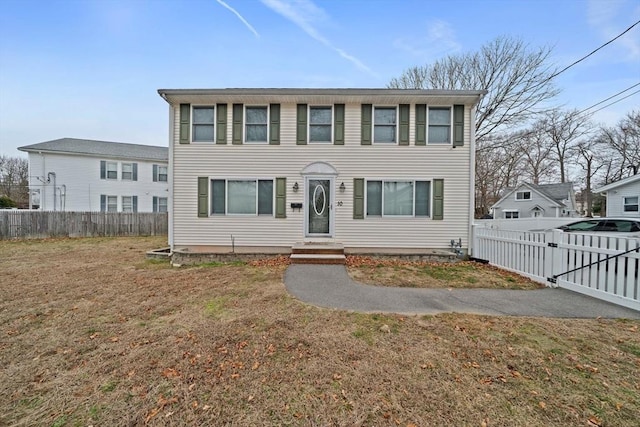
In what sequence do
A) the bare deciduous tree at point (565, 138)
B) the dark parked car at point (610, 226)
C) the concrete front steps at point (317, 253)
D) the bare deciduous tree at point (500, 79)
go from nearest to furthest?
the concrete front steps at point (317, 253)
the dark parked car at point (610, 226)
the bare deciduous tree at point (500, 79)
the bare deciduous tree at point (565, 138)

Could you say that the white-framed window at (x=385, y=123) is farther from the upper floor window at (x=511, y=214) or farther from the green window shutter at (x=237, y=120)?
the upper floor window at (x=511, y=214)

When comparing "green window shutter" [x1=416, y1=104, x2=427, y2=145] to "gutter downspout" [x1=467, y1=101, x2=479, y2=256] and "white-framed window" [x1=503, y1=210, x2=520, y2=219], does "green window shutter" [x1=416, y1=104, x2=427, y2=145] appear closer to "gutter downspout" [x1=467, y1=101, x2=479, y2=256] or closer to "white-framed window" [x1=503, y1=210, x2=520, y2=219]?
"gutter downspout" [x1=467, y1=101, x2=479, y2=256]

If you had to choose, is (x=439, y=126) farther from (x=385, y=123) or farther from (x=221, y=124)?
(x=221, y=124)

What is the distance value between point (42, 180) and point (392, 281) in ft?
79.8

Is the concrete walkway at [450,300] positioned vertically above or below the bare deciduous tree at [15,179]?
below

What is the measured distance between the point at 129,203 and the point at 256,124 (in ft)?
56.4

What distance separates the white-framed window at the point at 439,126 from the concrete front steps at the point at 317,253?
15.6 feet

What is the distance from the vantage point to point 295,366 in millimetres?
2639

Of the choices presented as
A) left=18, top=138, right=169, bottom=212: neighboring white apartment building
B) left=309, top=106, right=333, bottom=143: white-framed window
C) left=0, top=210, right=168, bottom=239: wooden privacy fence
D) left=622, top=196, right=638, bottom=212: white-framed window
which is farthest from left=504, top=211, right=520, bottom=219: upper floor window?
left=18, top=138, right=169, bottom=212: neighboring white apartment building

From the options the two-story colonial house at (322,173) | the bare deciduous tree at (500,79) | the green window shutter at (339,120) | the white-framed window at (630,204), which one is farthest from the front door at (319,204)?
the white-framed window at (630,204)

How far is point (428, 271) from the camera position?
6.70 metres

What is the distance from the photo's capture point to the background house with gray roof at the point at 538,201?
960 inches

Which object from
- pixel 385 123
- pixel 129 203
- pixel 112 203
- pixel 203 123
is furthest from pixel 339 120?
pixel 112 203

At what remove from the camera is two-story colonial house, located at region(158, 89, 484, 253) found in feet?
28.3
